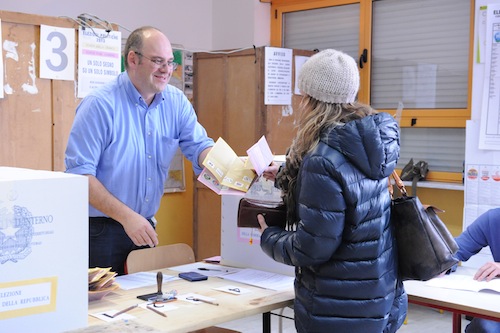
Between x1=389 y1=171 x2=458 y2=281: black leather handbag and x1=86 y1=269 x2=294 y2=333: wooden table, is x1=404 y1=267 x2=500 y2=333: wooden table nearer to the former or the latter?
x1=389 y1=171 x2=458 y2=281: black leather handbag

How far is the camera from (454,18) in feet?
16.1

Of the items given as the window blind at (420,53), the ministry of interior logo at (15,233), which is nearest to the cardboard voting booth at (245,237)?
the ministry of interior logo at (15,233)

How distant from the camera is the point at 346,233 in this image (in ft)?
6.62

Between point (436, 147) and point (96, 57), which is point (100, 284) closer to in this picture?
point (96, 57)

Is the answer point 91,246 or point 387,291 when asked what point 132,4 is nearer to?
point 91,246

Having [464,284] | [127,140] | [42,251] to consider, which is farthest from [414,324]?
[42,251]

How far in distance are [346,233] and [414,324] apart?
288 cm

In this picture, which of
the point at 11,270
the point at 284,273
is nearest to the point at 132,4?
the point at 284,273

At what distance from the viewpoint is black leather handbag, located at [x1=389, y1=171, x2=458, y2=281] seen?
2.12 m

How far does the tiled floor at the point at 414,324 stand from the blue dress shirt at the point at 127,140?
189 centimetres

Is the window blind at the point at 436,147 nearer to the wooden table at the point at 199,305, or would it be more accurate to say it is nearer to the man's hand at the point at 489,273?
the man's hand at the point at 489,273

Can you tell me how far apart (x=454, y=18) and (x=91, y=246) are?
3.37 metres

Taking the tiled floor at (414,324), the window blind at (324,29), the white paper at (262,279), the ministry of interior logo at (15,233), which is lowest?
the tiled floor at (414,324)

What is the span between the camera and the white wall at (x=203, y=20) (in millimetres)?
5395
